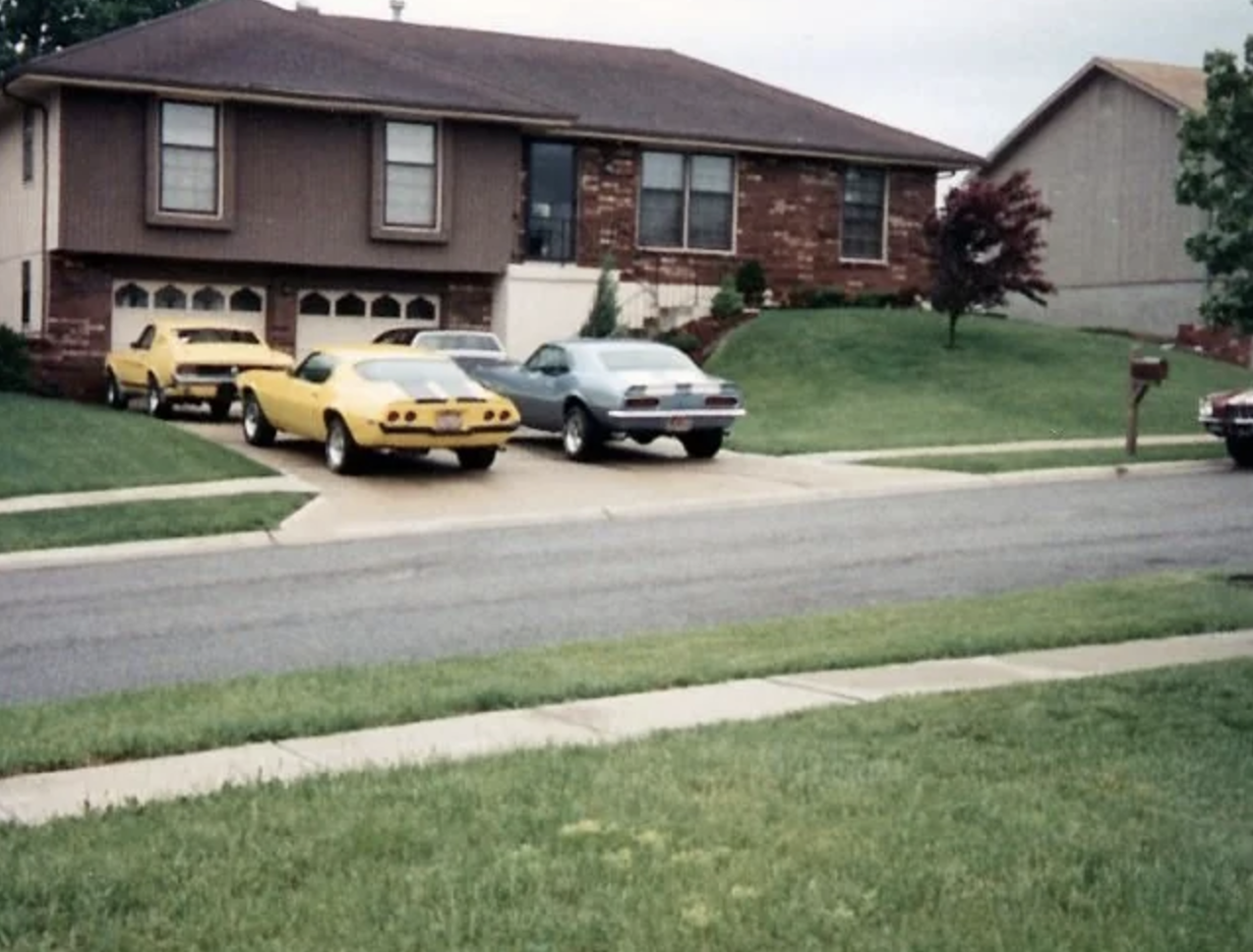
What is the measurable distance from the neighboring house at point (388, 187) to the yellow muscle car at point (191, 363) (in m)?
3.15

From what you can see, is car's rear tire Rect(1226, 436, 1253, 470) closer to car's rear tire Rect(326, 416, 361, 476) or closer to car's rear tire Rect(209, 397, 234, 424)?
car's rear tire Rect(326, 416, 361, 476)

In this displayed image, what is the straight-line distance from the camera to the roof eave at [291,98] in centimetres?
3147

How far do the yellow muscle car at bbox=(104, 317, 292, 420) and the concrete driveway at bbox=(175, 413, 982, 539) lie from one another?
7.14 feet

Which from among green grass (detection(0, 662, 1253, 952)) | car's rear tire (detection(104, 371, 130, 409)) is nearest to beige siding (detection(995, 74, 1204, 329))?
car's rear tire (detection(104, 371, 130, 409))

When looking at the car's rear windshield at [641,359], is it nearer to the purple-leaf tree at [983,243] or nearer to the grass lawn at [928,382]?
the grass lawn at [928,382]

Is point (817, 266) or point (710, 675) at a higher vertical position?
point (817, 266)

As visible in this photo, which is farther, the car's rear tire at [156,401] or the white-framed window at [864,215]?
the white-framed window at [864,215]

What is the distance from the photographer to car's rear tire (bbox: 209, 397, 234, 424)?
28719 millimetres

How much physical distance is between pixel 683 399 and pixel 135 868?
18.5 metres

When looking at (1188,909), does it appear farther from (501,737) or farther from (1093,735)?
(501,737)

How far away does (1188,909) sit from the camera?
5613 mm

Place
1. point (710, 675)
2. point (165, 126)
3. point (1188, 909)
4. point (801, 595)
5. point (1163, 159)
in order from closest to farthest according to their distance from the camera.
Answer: point (1188, 909) < point (710, 675) < point (801, 595) < point (165, 126) < point (1163, 159)

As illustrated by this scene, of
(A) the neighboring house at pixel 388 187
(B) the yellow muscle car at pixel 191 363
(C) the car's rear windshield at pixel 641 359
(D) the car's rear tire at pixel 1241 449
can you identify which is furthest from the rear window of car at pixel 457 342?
(D) the car's rear tire at pixel 1241 449

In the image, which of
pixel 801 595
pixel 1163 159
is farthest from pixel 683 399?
pixel 1163 159
